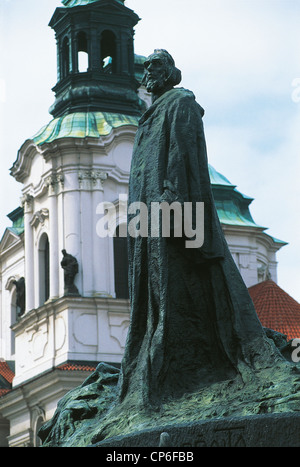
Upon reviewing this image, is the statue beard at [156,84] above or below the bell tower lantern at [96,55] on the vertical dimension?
below

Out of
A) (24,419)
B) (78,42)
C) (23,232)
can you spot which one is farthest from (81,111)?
(24,419)

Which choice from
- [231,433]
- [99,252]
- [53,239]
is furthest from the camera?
[53,239]

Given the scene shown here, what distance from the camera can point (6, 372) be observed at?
41.2 meters

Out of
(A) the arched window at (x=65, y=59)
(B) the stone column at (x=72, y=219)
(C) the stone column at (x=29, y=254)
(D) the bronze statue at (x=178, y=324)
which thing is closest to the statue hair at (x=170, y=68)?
(D) the bronze statue at (x=178, y=324)

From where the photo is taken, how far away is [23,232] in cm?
4122

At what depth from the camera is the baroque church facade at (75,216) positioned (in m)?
35.3

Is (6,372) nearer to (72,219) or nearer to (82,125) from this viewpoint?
(72,219)

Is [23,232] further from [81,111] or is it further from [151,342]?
[151,342]

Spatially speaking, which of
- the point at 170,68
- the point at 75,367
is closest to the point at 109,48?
the point at 75,367

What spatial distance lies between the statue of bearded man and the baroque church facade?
26.2m

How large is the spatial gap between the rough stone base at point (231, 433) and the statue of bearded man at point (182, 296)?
575mm

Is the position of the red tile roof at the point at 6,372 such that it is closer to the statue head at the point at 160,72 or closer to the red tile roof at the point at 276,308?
the red tile roof at the point at 276,308

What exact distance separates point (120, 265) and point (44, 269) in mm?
2503
